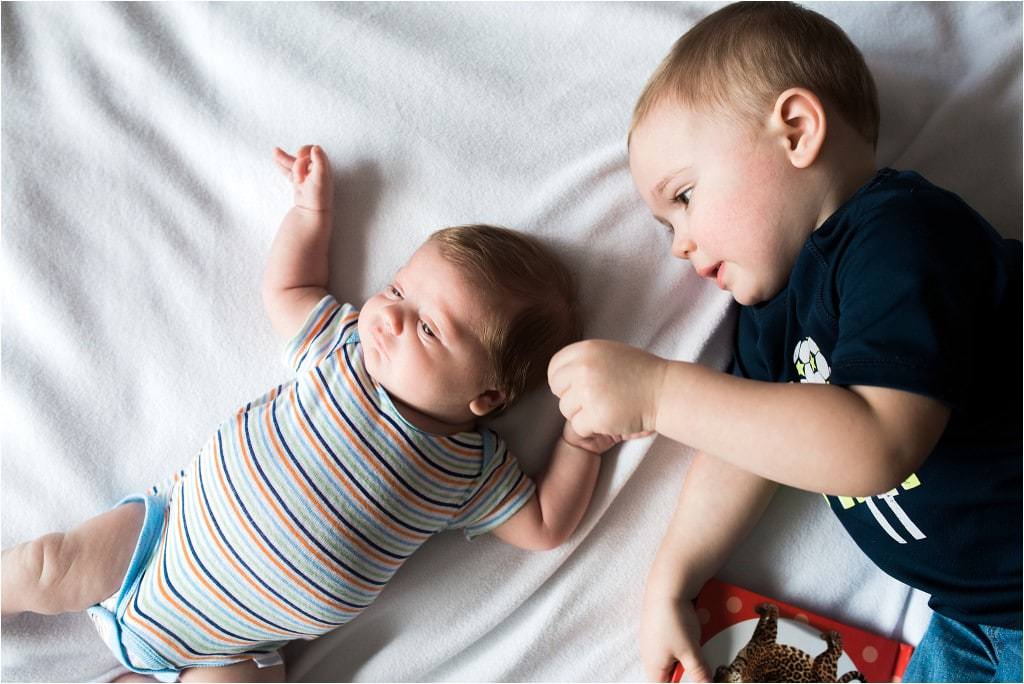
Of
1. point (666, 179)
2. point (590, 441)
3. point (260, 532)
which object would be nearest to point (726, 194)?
point (666, 179)

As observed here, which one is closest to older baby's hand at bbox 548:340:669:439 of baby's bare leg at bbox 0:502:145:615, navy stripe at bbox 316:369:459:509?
navy stripe at bbox 316:369:459:509

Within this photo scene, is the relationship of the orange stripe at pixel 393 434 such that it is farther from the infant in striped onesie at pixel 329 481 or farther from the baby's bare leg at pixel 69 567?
the baby's bare leg at pixel 69 567

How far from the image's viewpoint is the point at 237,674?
120 centimetres

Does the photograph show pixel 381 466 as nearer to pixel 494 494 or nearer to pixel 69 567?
pixel 494 494

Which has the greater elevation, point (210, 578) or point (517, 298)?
point (517, 298)

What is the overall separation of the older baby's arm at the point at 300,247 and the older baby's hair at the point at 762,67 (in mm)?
431

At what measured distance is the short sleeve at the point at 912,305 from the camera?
0.87 meters

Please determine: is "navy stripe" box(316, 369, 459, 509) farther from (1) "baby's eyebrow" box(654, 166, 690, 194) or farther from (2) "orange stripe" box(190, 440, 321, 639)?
(1) "baby's eyebrow" box(654, 166, 690, 194)

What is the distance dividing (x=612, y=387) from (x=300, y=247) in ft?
1.61

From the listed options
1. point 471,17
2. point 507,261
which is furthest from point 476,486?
point 471,17

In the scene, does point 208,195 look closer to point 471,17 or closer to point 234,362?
point 234,362

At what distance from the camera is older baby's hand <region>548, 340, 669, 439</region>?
3.15 feet

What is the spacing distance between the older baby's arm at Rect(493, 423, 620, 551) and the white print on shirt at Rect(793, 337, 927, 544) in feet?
0.87

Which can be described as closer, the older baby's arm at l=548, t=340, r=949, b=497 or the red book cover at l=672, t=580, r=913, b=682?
the older baby's arm at l=548, t=340, r=949, b=497
